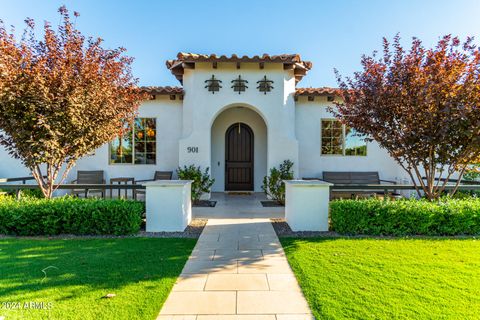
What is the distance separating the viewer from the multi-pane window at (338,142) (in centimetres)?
1109

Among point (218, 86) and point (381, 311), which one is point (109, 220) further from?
point (218, 86)

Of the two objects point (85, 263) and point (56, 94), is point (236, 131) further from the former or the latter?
point (85, 263)

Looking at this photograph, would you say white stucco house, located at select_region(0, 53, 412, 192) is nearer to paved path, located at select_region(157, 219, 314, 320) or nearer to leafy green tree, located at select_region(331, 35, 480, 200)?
leafy green tree, located at select_region(331, 35, 480, 200)

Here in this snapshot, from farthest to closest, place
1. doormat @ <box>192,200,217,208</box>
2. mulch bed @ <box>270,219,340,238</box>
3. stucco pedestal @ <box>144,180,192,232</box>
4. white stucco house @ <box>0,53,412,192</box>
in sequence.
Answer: white stucco house @ <box>0,53,412,192</box>
doormat @ <box>192,200,217,208</box>
stucco pedestal @ <box>144,180,192,232</box>
mulch bed @ <box>270,219,340,238</box>

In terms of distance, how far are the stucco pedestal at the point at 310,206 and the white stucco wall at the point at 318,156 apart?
4.80 m

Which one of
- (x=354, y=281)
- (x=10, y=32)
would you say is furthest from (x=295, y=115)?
(x=10, y=32)

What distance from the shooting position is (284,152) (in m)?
10.1

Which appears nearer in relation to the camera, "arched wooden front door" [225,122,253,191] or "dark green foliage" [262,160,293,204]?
"dark green foliage" [262,160,293,204]

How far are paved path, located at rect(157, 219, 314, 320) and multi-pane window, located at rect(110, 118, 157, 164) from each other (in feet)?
21.2

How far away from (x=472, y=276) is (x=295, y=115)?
26.4 feet

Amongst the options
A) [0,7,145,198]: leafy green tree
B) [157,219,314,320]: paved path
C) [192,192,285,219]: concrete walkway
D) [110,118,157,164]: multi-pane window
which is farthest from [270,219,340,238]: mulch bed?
[110,118,157,164]: multi-pane window

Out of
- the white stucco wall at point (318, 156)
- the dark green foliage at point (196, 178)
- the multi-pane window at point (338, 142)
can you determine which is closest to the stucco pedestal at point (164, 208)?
the dark green foliage at point (196, 178)

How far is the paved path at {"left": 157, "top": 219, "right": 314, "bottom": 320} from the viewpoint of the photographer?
295 centimetres

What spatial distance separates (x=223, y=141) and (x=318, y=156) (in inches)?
159
